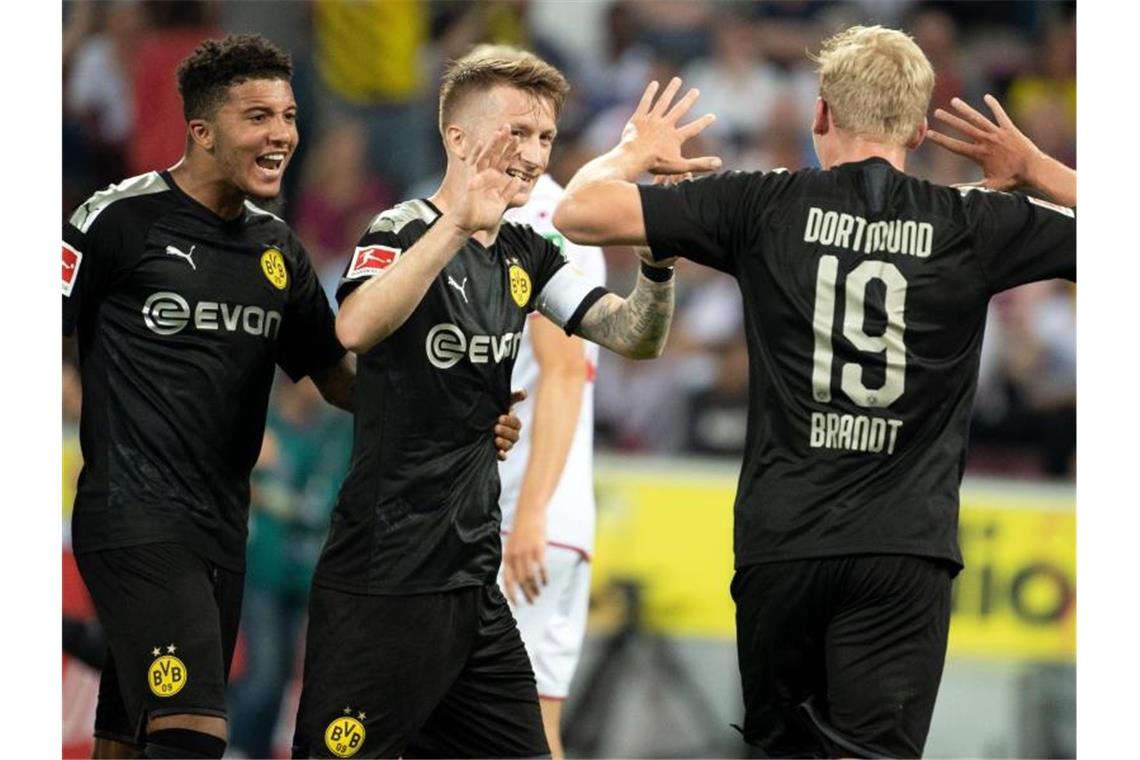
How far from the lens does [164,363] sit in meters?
5.72

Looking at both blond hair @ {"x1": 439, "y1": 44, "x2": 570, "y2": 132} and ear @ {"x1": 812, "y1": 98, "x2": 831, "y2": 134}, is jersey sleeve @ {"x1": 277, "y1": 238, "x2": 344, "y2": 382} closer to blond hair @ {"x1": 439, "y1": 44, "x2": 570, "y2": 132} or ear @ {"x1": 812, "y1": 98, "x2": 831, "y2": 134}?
blond hair @ {"x1": 439, "y1": 44, "x2": 570, "y2": 132}

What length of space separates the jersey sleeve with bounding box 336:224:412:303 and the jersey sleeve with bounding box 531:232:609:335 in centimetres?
57

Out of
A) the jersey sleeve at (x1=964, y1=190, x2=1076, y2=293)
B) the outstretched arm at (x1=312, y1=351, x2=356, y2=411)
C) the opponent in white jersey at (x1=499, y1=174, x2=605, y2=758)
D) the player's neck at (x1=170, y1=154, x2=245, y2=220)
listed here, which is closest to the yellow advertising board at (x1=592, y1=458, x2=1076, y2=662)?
the opponent in white jersey at (x1=499, y1=174, x2=605, y2=758)

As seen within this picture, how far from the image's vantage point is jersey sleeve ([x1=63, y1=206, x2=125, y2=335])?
18.6 feet

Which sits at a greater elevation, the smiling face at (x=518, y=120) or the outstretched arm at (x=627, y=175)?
the smiling face at (x=518, y=120)

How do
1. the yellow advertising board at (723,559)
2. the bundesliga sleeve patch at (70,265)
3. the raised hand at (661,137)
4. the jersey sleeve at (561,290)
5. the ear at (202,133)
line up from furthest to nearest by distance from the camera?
1. the yellow advertising board at (723,559)
2. the ear at (202,133)
3. the jersey sleeve at (561,290)
4. the bundesliga sleeve patch at (70,265)
5. the raised hand at (661,137)

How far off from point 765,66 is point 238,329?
7823 mm

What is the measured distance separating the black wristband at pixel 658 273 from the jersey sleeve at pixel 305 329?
1091 millimetres

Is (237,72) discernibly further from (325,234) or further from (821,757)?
(325,234)

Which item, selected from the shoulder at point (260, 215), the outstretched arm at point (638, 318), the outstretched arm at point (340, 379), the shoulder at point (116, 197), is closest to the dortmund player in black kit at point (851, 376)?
the outstretched arm at point (638, 318)

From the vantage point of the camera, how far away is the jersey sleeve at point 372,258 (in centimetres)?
527

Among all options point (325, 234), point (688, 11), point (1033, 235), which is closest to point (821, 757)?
point (1033, 235)

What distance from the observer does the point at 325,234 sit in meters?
12.3

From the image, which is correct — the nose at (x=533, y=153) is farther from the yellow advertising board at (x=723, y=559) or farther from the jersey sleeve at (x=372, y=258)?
the yellow advertising board at (x=723, y=559)
